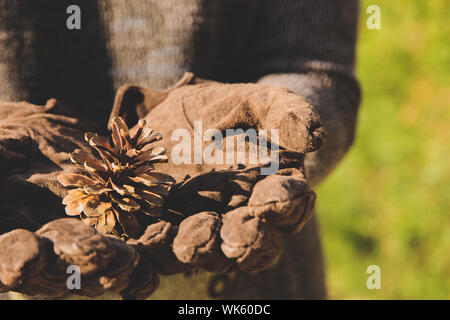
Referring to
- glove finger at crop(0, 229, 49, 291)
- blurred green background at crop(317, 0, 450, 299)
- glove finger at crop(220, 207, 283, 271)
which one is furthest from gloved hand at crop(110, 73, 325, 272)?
blurred green background at crop(317, 0, 450, 299)

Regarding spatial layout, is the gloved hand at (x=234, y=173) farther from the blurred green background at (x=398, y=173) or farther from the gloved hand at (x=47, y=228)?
the blurred green background at (x=398, y=173)

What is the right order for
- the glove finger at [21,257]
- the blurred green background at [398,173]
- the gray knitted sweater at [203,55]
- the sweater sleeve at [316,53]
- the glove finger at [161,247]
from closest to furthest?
the glove finger at [21,257], the glove finger at [161,247], the gray knitted sweater at [203,55], the sweater sleeve at [316,53], the blurred green background at [398,173]

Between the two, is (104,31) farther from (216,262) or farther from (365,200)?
(365,200)

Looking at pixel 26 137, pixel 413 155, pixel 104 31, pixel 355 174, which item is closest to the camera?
pixel 26 137

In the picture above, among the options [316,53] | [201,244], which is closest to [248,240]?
[201,244]

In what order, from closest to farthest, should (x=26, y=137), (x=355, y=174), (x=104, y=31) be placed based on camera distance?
1. (x=26, y=137)
2. (x=104, y=31)
3. (x=355, y=174)

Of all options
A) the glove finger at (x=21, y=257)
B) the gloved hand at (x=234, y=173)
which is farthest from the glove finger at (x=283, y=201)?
the glove finger at (x=21, y=257)

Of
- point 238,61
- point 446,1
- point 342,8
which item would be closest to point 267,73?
point 238,61
